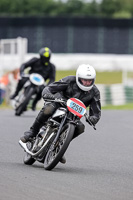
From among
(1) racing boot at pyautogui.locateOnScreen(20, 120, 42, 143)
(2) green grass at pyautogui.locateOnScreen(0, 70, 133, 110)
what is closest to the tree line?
(2) green grass at pyautogui.locateOnScreen(0, 70, 133, 110)

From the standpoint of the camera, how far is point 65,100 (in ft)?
28.9

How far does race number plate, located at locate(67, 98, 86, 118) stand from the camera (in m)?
8.37

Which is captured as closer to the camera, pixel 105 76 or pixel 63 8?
pixel 105 76

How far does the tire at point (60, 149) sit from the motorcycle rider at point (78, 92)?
256mm

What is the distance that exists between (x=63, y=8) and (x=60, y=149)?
9611cm

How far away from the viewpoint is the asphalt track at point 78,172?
6961 millimetres

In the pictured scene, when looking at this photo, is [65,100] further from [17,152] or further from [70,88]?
[17,152]

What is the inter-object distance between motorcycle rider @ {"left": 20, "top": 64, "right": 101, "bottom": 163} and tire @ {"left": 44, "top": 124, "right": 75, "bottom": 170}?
26cm

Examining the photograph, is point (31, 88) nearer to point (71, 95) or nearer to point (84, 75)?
point (71, 95)

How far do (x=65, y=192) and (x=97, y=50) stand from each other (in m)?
35.2

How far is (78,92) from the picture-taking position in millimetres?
8891

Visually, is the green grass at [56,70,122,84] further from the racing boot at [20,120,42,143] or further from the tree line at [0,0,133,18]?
the tree line at [0,0,133,18]

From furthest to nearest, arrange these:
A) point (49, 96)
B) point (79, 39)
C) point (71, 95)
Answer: point (79, 39)
point (71, 95)
point (49, 96)

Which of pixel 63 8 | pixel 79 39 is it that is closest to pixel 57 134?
pixel 79 39
